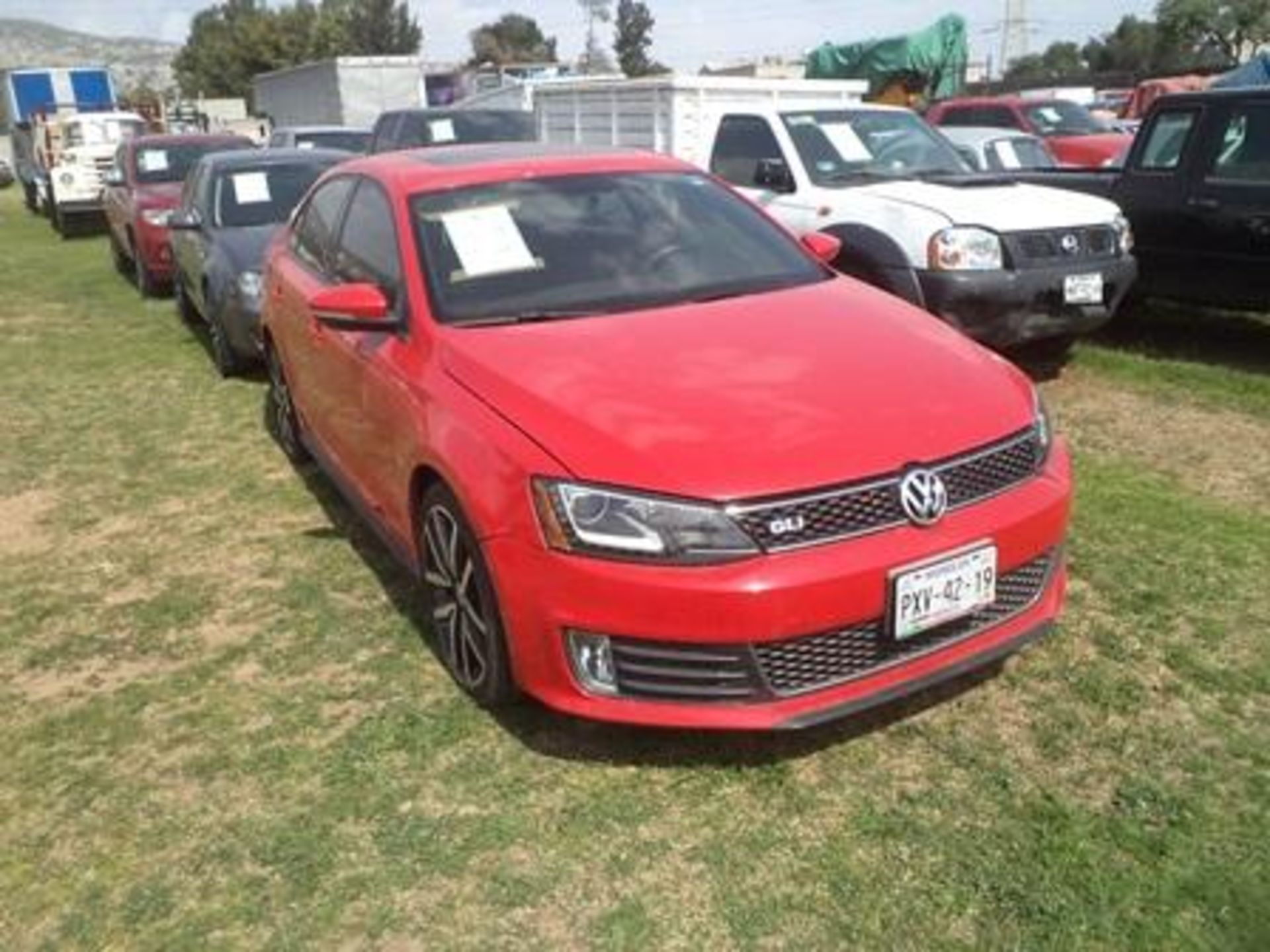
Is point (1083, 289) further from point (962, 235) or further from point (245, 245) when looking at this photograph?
point (245, 245)

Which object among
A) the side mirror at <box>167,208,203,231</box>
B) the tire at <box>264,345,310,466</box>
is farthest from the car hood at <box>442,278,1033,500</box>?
the side mirror at <box>167,208,203,231</box>

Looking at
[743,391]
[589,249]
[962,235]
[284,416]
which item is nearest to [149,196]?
[284,416]

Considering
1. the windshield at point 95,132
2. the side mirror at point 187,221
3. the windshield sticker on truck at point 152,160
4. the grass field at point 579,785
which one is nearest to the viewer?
the grass field at point 579,785

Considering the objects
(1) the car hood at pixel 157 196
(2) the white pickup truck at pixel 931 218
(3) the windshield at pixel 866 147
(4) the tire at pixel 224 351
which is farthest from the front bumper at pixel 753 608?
(1) the car hood at pixel 157 196

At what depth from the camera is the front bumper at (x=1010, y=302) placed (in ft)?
21.4

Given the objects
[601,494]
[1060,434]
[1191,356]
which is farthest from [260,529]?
[1191,356]

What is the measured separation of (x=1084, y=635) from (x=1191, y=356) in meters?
4.43

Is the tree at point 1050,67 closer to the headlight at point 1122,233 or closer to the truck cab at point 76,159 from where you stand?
the truck cab at point 76,159

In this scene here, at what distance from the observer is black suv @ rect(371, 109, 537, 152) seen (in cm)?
1276

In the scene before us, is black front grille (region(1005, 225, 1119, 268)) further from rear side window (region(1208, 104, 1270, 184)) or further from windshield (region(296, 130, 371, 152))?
windshield (region(296, 130, 371, 152))

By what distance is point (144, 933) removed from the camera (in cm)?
291

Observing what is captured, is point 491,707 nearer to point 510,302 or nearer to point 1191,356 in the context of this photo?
point 510,302

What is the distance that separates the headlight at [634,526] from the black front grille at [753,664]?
0.77ft

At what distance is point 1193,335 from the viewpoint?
831 cm
